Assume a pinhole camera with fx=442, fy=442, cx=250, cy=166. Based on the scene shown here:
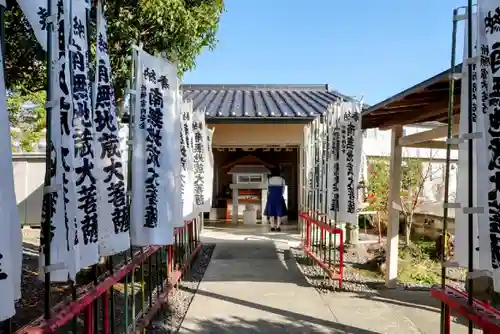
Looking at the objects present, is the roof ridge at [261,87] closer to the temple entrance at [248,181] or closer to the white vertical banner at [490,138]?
the temple entrance at [248,181]

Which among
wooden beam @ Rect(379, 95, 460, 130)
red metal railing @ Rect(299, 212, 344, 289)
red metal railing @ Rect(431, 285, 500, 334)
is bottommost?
red metal railing @ Rect(299, 212, 344, 289)

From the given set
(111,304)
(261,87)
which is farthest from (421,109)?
(261,87)

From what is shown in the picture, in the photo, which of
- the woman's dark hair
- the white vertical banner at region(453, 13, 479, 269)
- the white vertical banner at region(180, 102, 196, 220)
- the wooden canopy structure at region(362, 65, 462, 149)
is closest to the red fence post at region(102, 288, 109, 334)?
the white vertical banner at region(453, 13, 479, 269)

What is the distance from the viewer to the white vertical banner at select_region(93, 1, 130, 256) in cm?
338

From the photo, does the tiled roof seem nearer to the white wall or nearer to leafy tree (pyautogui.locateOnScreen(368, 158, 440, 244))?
the white wall

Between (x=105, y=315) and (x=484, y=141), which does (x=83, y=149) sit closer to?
(x=105, y=315)

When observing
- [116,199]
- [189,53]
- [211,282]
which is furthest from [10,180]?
[211,282]

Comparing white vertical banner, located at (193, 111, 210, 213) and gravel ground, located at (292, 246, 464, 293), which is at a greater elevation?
white vertical banner, located at (193, 111, 210, 213)

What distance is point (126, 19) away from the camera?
5.61m

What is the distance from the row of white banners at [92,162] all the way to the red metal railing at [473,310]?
242cm

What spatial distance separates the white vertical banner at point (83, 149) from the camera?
2.85 m

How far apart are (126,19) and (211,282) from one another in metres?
4.48

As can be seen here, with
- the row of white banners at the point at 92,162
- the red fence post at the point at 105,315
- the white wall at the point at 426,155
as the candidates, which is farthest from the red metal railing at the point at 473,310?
the white wall at the point at 426,155

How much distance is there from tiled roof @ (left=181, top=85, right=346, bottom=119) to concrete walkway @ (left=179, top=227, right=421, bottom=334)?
4619 millimetres
